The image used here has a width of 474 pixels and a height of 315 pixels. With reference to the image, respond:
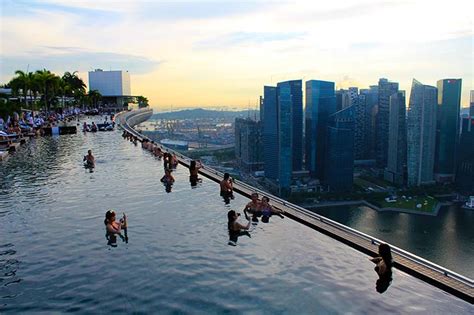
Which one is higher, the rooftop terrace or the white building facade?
the white building facade


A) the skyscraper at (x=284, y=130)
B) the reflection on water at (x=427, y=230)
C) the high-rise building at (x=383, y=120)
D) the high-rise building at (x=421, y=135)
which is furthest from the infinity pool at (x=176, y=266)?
the high-rise building at (x=383, y=120)

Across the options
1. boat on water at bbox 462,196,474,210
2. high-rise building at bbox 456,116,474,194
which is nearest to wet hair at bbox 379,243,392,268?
boat on water at bbox 462,196,474,210

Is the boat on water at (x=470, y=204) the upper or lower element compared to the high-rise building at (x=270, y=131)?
lower

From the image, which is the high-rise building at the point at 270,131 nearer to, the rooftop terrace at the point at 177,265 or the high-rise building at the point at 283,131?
the high-rise building at the point at 283,131

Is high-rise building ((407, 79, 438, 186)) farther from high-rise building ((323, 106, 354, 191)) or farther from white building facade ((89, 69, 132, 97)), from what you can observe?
white building facade ((89, 69, 132, 97))

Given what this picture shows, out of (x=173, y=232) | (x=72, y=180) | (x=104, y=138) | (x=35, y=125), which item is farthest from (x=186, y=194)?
(x=35, y=125)

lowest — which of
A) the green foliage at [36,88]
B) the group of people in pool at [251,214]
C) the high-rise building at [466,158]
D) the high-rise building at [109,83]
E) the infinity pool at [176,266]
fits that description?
the high-rise building at [466,158]

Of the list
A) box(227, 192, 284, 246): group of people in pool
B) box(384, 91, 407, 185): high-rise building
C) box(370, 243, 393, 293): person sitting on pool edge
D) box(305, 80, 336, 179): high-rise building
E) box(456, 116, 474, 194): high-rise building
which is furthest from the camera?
box(305, 80, 336, 179): high-rise building
